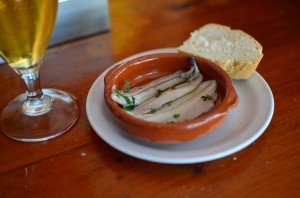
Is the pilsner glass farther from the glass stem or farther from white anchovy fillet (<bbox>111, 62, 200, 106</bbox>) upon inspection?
white anchovy fillet (<bbox>111, 62, 200, 106</bbox>)

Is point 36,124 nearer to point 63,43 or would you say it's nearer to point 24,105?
point 24,105

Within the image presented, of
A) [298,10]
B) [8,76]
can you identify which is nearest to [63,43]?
[8,76]

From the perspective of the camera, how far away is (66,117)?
744 mm

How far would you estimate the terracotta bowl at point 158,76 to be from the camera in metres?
0.59

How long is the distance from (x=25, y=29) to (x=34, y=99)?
0.53ft

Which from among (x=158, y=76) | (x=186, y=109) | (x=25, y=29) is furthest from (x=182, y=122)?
(x=25, y=29)

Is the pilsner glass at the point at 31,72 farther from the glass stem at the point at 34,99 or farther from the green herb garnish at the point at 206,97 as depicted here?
the green herb garnish at the point at 206,97

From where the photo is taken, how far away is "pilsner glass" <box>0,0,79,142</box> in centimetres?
65

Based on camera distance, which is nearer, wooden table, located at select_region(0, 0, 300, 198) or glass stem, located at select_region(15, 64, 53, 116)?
wooden table, located at select_region(0, 0, 300, 198)

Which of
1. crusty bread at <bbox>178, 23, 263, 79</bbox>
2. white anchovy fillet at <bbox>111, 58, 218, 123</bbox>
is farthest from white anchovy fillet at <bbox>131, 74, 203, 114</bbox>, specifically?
crusty bread at <bbox>178, 23, 263, 79</bbox>

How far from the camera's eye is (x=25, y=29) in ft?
2.19

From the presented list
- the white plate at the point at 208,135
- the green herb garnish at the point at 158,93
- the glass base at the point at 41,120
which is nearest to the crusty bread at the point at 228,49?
the white plate at the point at 208,135

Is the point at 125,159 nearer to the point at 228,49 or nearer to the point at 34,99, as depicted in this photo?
the point at 34,99

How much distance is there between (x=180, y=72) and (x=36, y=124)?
0.28 m
